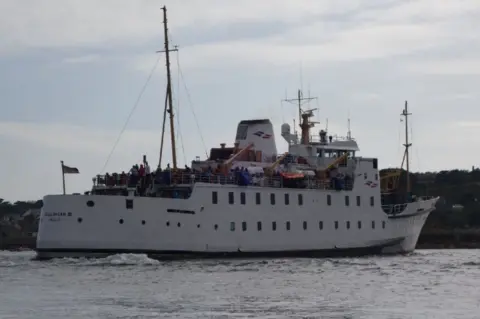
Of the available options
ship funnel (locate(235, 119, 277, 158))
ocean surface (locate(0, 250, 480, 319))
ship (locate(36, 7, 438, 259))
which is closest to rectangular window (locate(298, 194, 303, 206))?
ship (locate(36, 7, 438, 259))

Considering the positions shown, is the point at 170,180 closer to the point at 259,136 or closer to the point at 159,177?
the point at 159,177

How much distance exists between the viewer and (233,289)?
1414 inches

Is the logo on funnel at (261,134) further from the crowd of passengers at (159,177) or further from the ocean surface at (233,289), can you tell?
the ocean surface at (233,289)

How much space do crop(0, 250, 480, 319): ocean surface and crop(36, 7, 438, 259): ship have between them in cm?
150

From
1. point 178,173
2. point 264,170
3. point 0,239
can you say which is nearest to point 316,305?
point 178,173

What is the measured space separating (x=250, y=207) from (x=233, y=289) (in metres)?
18.1

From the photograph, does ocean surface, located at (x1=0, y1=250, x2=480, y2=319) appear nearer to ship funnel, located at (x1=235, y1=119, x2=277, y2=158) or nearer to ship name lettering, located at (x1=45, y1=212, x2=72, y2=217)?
ship name lettering, located at (x1=45, y1=212, x2=72, y2=217)

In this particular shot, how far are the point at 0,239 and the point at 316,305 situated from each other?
286 feet

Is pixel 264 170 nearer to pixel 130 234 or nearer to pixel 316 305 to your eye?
pixel 130 234

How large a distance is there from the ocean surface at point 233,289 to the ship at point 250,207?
4.91 ft

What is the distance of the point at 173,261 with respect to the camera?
49.4 m

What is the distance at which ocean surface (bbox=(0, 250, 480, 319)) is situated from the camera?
97.1 feet

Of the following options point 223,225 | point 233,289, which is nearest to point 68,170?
point 223,225

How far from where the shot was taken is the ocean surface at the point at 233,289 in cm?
2959
